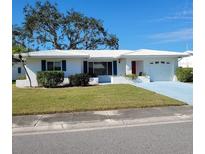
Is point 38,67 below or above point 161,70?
above

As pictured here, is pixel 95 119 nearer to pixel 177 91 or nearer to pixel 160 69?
pixel 177 91

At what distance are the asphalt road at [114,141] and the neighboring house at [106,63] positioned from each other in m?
17.7

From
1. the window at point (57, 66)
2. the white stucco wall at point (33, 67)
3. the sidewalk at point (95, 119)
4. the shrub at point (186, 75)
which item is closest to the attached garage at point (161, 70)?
the shrub at point (186, 75)

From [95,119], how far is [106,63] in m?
19.0

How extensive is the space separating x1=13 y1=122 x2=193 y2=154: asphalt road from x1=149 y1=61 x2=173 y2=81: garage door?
1932 cm

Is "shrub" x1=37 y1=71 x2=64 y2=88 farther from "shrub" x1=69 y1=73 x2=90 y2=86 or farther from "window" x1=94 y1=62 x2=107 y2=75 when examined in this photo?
"window" x1=94 y1=62 x2=107 y2=75

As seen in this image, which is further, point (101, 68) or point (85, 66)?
point (101, 68)

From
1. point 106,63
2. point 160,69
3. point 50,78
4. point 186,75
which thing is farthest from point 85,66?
point 186,75

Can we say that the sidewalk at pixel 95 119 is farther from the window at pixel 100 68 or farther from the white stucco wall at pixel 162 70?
the window at pixel 100 68

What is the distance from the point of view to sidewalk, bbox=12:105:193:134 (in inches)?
325

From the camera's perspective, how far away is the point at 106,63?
1097 inches

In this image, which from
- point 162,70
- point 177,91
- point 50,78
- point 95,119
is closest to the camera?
point 95,119

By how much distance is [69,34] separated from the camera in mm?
45094
